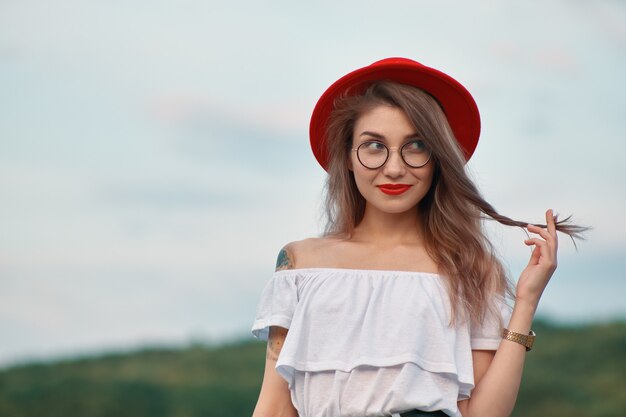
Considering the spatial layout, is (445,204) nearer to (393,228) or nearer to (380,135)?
(393,228)

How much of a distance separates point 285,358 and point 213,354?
7.45 metres

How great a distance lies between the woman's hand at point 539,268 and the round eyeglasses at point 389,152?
44cm

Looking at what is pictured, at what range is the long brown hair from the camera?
3195 mm

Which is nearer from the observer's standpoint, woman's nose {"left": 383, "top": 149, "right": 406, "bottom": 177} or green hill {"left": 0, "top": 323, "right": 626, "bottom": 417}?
woman's nose {"left": 383, "top": 149, "right": 406, "bottom": 177}

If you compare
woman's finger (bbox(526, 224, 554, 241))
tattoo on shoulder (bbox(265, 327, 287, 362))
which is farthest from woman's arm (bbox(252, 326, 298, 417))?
woman's finger (bbox(526, 224, 554, 241))

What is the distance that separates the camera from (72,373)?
33.2 ft

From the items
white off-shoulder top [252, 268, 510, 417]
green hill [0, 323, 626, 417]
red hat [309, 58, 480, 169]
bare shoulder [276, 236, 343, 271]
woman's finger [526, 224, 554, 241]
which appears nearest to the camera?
white off-shoulder top [252, 268, 510, 417]

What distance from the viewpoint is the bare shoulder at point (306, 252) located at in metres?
3.37

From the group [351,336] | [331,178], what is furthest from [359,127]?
[351,336]

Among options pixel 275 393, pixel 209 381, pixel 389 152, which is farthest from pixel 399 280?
pixel 209 381

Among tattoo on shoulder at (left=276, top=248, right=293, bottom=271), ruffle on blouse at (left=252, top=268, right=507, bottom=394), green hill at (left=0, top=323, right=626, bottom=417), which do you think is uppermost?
tattoo on shoulder at (left=276, top=248, right=293, bottom=271)

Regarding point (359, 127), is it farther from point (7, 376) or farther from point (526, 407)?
point (7, 376)

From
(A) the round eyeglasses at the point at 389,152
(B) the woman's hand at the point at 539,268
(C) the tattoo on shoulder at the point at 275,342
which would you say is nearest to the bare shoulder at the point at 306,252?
(C) the tattoo on shoulder at the point at 275,342

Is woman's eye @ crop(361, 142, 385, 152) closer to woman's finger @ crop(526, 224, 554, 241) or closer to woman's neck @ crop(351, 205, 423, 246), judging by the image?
woman's neck @ crop(351, 205, 423, 246)
